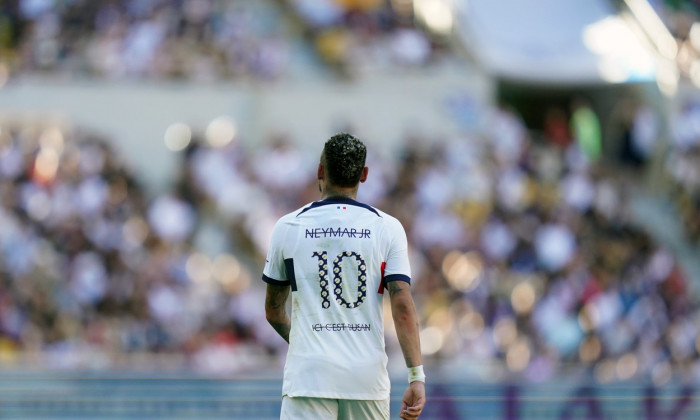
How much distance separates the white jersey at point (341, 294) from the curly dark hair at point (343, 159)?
99 millimetres

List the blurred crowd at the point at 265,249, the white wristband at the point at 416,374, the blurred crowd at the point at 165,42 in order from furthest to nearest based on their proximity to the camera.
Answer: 1. the blurred crowd at the point at 165,42
2. the blurred crowd at the point at 265,249
3. the white wristband at the point at 416,374

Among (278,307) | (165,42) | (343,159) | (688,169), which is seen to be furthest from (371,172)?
(343,159)

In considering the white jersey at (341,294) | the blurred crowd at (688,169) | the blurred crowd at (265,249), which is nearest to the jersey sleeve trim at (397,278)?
the white jersey at (341,294)

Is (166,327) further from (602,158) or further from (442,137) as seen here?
(602,158)

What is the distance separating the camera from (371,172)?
18.1 metres

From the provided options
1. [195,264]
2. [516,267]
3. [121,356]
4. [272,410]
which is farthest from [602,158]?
[272,410]

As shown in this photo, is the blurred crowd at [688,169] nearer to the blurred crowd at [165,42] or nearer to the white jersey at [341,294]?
the blurred crowd at [165,42]

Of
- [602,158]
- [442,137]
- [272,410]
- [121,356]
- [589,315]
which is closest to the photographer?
[272,410]

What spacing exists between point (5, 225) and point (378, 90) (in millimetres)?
6286

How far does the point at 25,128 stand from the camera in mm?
19297

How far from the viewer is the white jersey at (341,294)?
5629 mm

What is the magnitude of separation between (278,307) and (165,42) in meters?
14.6

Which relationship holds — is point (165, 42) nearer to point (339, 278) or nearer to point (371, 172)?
point (371, 172)

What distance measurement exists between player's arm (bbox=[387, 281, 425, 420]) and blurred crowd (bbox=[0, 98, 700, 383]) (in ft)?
31.0
